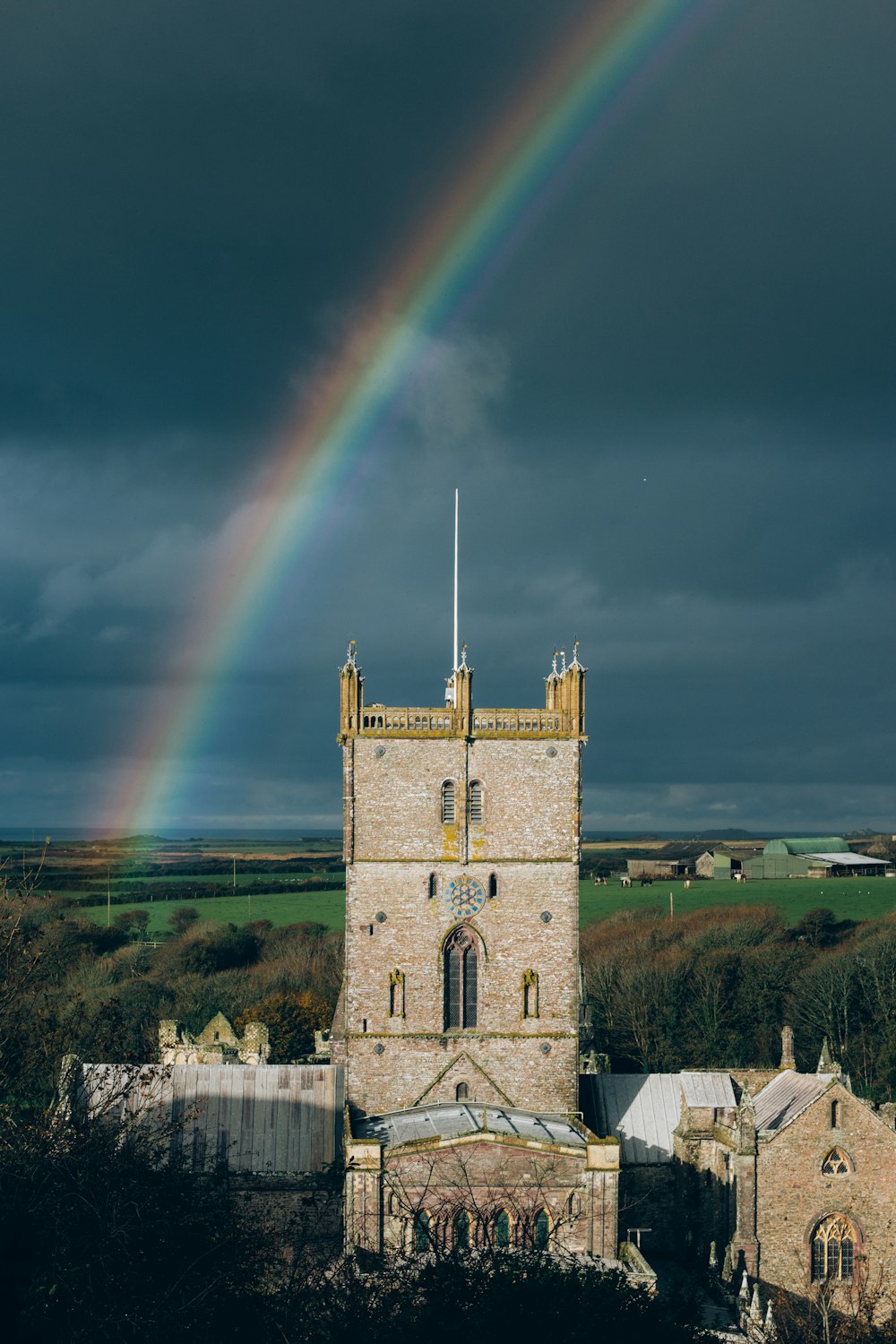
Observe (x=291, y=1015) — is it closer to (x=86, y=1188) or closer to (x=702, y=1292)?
(x=702, y=1292)

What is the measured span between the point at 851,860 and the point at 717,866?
19.5 metres

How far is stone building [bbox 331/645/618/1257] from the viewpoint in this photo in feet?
158

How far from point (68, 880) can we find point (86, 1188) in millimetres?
170025

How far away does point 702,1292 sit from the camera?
44562 mm

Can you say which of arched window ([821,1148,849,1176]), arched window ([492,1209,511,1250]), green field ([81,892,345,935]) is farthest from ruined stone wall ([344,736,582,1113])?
green field ([81,892,345,935])

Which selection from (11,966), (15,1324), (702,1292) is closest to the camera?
(15,1324)

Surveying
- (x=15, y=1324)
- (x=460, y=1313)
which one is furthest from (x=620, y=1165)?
(x=15, y=1324)

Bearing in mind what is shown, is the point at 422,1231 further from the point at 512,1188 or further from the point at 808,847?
the point at 808,847

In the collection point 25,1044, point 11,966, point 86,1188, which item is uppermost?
point 11,966

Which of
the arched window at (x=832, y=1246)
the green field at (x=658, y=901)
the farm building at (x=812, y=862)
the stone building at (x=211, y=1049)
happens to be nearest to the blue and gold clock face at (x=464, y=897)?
the arched window at (x=832, y=1246)

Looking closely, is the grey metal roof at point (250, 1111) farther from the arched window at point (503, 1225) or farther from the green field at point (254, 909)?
the green field at point (254, 909)

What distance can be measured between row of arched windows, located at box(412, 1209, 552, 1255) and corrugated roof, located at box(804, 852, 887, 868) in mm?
133174

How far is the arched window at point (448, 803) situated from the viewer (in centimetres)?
4912

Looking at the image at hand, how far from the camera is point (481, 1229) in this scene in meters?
41.1
